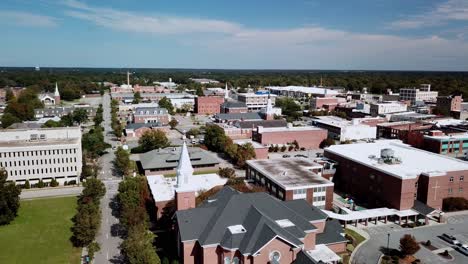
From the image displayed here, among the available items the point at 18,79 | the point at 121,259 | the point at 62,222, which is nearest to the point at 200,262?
the point at 121,259

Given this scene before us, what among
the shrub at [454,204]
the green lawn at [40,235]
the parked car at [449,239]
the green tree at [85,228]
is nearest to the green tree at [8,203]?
the green lawn at [40,235]

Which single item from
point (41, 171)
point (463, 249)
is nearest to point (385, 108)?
point (463, 249)

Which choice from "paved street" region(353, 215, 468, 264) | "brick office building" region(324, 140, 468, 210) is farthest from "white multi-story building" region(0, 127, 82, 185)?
"paved street" region(353, 215, 468, 264)

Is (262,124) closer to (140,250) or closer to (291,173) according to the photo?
(291,173)

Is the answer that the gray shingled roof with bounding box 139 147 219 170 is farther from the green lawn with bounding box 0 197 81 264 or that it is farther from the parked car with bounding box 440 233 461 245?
the parked car with bounding box 440 233 461 245

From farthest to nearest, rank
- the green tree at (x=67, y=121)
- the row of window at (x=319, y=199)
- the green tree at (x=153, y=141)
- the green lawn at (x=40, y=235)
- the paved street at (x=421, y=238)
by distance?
the green tree at (x=67, y=121) → the green tree at (x=153, y=141) → the row of window at (x=319, y=199) → the paved street at (x=421, y=238) → the green lawn at (x=40, y=235)

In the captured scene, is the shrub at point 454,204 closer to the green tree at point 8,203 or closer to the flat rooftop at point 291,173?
the flat rooftop at point 291,173
